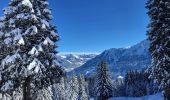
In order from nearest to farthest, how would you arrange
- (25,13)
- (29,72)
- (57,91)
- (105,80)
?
(29,72), (25,13), (105,80), (57,91)

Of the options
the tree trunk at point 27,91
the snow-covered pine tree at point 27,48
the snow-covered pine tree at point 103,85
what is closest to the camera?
the snow-covered pine tree at point 27,48

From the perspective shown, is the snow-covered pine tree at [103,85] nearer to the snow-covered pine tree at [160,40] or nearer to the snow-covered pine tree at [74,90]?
the snow-covered pine tree at [74,90]

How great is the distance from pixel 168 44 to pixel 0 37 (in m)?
16.0

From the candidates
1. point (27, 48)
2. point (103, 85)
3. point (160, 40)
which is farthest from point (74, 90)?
point (27, 48)

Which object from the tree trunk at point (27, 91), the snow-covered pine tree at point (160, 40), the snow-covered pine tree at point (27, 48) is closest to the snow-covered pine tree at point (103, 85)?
the snow-covered pine tree at point (160, 40)

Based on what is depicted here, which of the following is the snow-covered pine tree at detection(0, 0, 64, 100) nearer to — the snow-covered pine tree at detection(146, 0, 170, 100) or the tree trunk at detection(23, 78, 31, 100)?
the tree trunk at detection(23, 78, 31, 100)

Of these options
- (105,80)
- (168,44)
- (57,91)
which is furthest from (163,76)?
(57,91)

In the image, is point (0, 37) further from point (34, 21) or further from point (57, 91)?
point (57, 91)

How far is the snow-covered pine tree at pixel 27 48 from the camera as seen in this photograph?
2431 centimetres

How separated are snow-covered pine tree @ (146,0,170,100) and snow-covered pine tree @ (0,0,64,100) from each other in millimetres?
11058

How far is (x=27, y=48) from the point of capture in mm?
25297

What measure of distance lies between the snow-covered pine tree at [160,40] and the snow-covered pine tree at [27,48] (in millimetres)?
11058

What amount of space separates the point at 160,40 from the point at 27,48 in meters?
14.0

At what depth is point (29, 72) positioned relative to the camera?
78.7 feet
